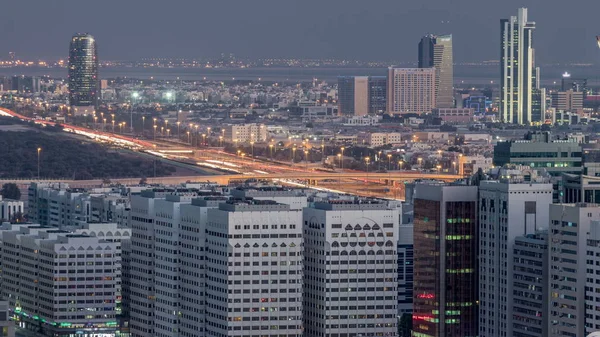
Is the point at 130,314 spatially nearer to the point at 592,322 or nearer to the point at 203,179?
the point at 592,322

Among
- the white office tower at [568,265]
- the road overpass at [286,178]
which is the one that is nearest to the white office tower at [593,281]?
the white office tower at [568,265]

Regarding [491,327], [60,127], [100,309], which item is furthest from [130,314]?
[60,127]

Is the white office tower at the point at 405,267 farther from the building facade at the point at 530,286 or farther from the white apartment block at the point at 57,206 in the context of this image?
the white apartment block at the point at 57,206

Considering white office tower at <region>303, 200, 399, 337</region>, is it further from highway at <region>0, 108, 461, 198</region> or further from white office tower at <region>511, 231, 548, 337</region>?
highway at <region>0, 108, 461, 198</region>

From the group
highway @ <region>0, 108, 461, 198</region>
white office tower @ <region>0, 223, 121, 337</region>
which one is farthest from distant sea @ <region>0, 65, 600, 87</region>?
white office tower @ <region>0, 223, 121, 337</region>

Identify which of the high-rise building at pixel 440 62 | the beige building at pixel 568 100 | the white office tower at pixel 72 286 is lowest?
the white office tower at pixel 72 286
